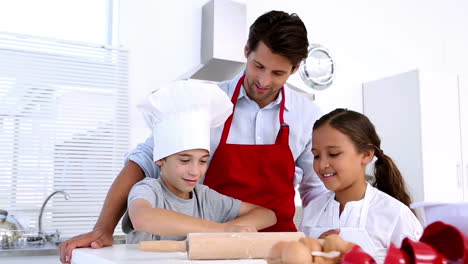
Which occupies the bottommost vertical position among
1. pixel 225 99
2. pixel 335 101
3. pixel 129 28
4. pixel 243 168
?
pixel 243 168

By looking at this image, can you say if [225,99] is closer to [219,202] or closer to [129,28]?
[219,202]

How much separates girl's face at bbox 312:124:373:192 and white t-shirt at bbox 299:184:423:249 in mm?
59

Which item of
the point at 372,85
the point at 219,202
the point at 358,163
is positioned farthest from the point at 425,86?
the point at 219,202

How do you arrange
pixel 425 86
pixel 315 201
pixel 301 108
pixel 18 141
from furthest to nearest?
pixel 425 86 → pixel 18 141 → pixel 301 108 → pixel 315 201

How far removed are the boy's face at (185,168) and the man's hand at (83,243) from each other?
229mm

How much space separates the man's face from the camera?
144 centimetres

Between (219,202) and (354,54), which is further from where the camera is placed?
(354,54)

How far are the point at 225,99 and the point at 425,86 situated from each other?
2.77 meters

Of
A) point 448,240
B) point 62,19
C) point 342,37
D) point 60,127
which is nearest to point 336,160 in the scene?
point 448,240

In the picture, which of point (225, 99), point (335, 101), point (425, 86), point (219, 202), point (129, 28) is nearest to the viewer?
→ point (225, 99)

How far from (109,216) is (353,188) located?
0.68 metres

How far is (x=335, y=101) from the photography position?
3.83 metres

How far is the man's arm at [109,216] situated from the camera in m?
1.13

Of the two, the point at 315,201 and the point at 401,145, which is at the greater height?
the point at 401,145
